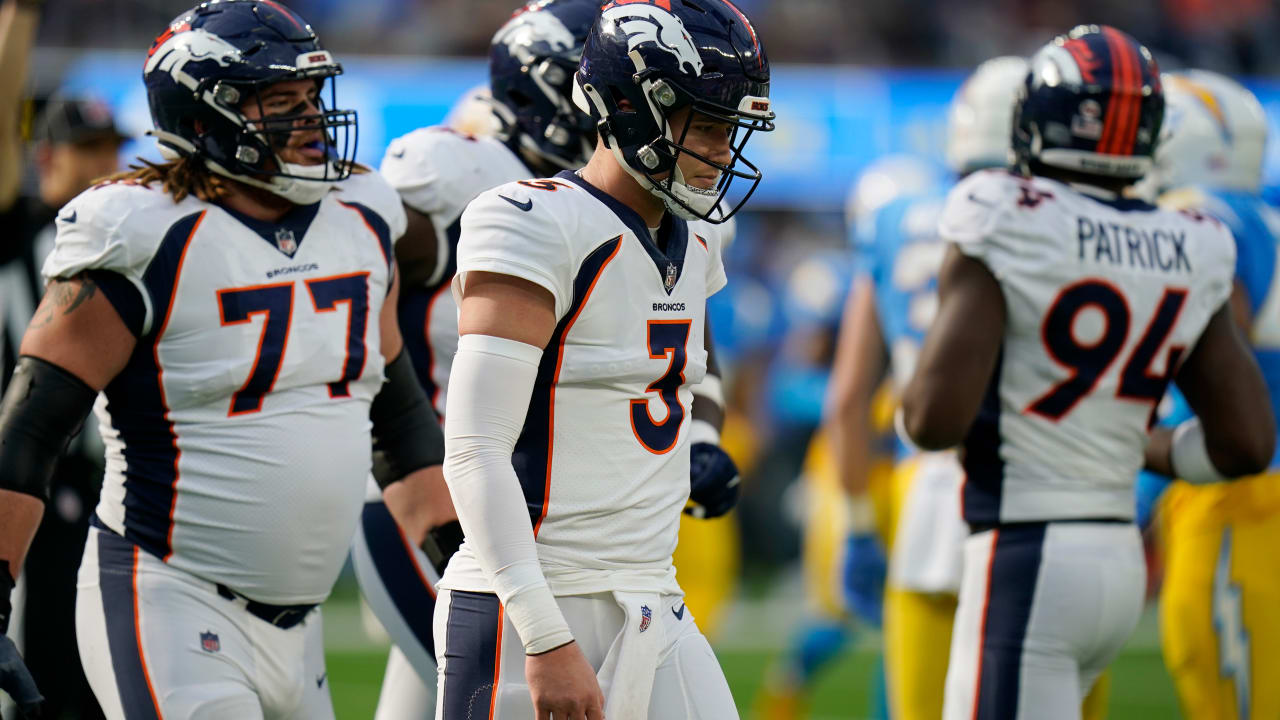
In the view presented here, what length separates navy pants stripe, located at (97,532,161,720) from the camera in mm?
3061

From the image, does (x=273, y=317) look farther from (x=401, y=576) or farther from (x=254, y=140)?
(x=401, y=576)

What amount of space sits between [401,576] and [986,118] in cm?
259

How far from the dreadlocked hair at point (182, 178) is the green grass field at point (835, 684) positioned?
422 centimetres

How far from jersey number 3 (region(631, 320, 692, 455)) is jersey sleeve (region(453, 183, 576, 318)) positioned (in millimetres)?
201

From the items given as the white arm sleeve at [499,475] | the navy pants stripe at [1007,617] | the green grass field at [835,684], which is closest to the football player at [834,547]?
the green grass field at [835,684]

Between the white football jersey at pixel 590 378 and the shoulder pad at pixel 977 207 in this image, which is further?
the shoulder pad at pixel 977 207

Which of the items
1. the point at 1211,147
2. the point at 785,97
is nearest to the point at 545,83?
the point at 1211,147

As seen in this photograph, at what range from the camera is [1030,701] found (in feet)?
11.8

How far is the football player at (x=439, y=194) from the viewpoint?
3760 mm

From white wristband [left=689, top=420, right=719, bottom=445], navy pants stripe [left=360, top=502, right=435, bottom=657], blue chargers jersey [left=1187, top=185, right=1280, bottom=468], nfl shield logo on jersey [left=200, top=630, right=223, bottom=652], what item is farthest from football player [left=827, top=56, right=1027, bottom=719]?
nfl shield logo on jersey [left=200, top=630, right=223, bottom=652]

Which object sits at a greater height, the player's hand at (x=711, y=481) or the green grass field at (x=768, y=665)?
the player's hand at (x=711, y=481)

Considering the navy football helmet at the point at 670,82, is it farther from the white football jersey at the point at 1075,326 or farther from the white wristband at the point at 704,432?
the white football jersey at the point at 1075,326

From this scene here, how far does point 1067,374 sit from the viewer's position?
3.66 m

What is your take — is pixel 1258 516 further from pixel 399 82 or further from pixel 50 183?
pixel 399 82
